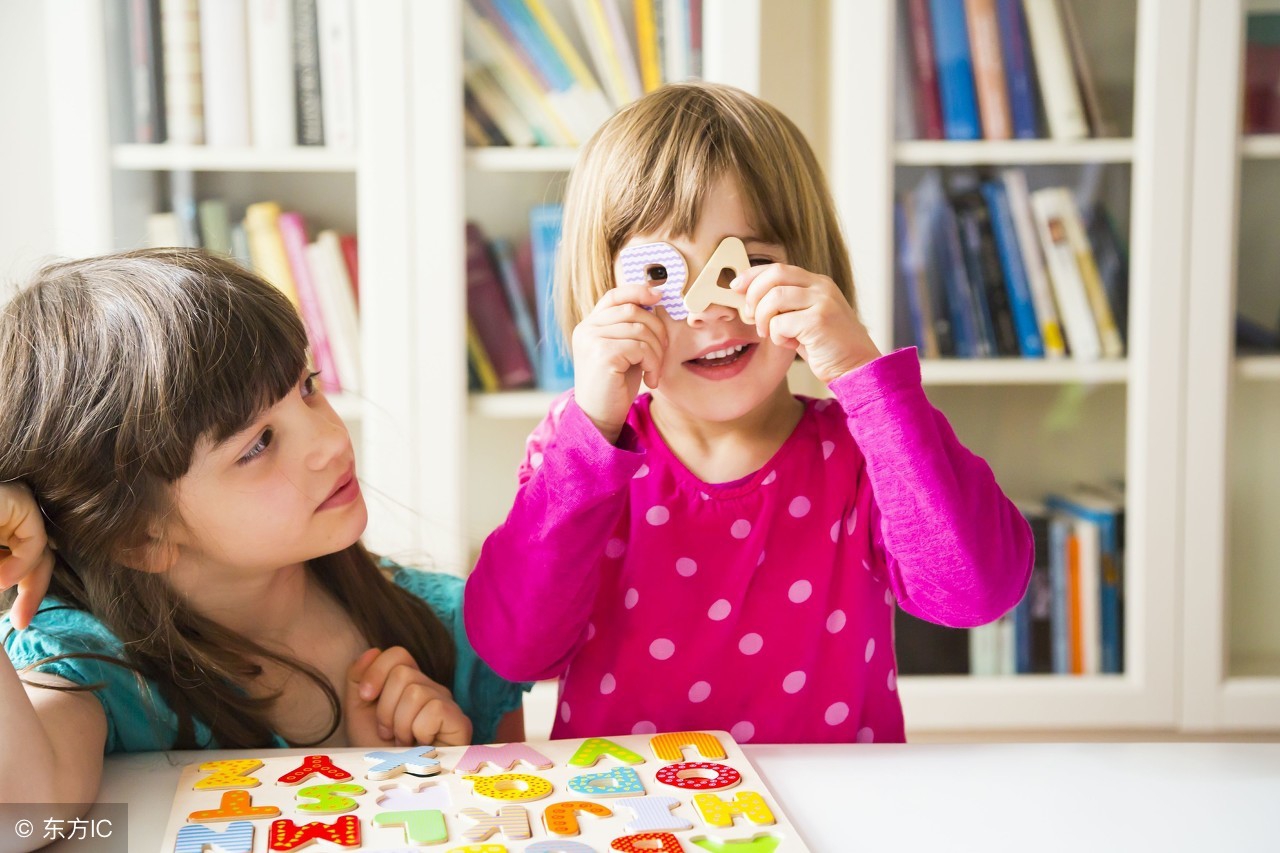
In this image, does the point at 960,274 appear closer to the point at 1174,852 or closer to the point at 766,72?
the point at 766,72

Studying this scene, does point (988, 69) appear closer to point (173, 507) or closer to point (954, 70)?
point (954, 70)

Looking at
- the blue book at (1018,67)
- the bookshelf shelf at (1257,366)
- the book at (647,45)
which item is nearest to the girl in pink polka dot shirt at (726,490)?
the book at (647,45)

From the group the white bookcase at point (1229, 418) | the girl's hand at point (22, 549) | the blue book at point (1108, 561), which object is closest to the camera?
the girl's hand at point (22, 549)

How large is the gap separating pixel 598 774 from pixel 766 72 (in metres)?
1.56

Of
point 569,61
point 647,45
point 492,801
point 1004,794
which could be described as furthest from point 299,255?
point 1004,794

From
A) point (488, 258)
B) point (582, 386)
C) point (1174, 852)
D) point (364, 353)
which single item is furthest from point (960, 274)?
point (1174, 852)

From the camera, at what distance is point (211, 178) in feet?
6.17

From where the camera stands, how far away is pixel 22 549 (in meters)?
0.79

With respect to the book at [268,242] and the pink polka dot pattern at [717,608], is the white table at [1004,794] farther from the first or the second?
the book at [268,242]

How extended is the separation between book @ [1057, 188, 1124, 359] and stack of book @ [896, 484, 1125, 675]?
240 mm

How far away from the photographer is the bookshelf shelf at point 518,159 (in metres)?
1.86

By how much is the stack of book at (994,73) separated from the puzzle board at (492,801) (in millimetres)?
1375

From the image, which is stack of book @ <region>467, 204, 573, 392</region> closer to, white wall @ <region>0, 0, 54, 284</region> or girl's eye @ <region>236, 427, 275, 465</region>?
white wall @ <region>0, 0, 54, 284</region>

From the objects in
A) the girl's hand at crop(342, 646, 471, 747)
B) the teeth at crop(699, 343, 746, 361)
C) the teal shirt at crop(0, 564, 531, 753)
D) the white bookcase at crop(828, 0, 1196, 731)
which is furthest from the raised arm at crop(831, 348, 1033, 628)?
the white bookcase at crop(828, 0, 1196, 731)
